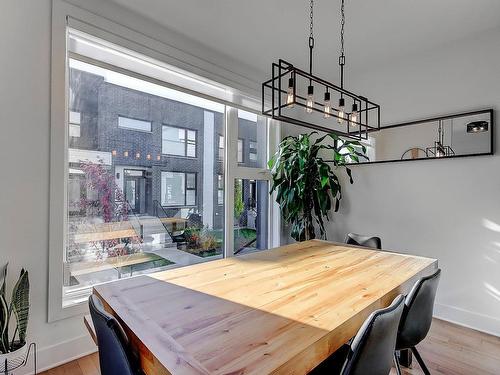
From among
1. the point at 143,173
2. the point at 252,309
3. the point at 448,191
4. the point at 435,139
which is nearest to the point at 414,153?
the point at 435,139

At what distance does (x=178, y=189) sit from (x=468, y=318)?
9.95 feet

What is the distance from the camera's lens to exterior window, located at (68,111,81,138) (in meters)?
2.15

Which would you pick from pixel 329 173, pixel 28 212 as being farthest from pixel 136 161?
pixel 329 173

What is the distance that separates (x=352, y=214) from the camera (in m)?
3.36

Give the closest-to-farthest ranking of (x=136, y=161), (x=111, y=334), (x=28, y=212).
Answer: (x=111, y=334) → (x=28, y=212) → (x=136, y=161)

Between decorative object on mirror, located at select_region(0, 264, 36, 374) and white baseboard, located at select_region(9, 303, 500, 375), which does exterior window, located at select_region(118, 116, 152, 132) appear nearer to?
decorative object on mirror, located at select_region(0, 264, 36, 374)

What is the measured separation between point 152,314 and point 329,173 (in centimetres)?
284

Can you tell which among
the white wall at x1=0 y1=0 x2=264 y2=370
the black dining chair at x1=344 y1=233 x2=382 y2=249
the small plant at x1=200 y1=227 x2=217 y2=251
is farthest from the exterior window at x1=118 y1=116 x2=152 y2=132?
the black dining chair at x1=344 y1=233 x2=382 y2=249

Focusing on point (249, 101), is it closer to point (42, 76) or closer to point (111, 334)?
point (42, 76)

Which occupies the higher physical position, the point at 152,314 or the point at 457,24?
the point at 457,24

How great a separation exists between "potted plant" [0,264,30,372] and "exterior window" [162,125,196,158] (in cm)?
151

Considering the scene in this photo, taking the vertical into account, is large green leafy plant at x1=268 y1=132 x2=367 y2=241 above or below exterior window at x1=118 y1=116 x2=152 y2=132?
below

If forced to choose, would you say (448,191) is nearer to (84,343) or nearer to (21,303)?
(84,343)

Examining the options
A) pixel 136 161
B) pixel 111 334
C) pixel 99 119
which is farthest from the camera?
pixel 136 161
